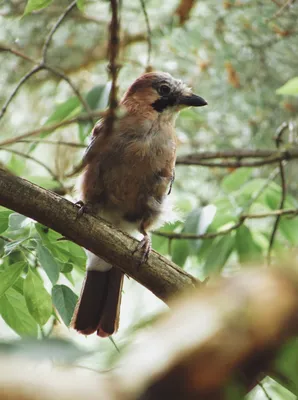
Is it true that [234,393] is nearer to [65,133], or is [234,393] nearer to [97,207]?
[97,207]

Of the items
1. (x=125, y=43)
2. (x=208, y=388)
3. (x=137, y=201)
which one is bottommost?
(x=208, y=388)

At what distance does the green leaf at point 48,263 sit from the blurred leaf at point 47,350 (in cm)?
127

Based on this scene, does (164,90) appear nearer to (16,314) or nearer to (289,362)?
(16,314)

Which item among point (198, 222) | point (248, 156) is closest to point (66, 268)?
point (198, 222)

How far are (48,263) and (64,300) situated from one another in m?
0.15

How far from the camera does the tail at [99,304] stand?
317cm

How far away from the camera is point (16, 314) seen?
80.3 inches

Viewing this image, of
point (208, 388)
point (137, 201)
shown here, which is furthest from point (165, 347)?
point (137, 201)

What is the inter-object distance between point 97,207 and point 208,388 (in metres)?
2.87

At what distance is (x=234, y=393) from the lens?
50 centimetres

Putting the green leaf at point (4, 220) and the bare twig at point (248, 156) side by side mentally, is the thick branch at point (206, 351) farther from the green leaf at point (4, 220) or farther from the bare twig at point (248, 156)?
the bare twig at point (248, 156)

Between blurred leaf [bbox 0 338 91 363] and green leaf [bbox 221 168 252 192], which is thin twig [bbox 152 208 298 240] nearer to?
green leaf [bbox 221 168 252 192]

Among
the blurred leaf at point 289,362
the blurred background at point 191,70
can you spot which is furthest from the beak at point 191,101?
the blurred leaf at point 289,362

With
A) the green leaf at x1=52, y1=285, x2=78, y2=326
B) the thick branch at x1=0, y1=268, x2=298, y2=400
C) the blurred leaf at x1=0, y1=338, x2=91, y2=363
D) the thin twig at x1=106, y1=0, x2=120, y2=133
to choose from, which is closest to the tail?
the green leaf at x1=52, y1=285, x2=78, y2=326
